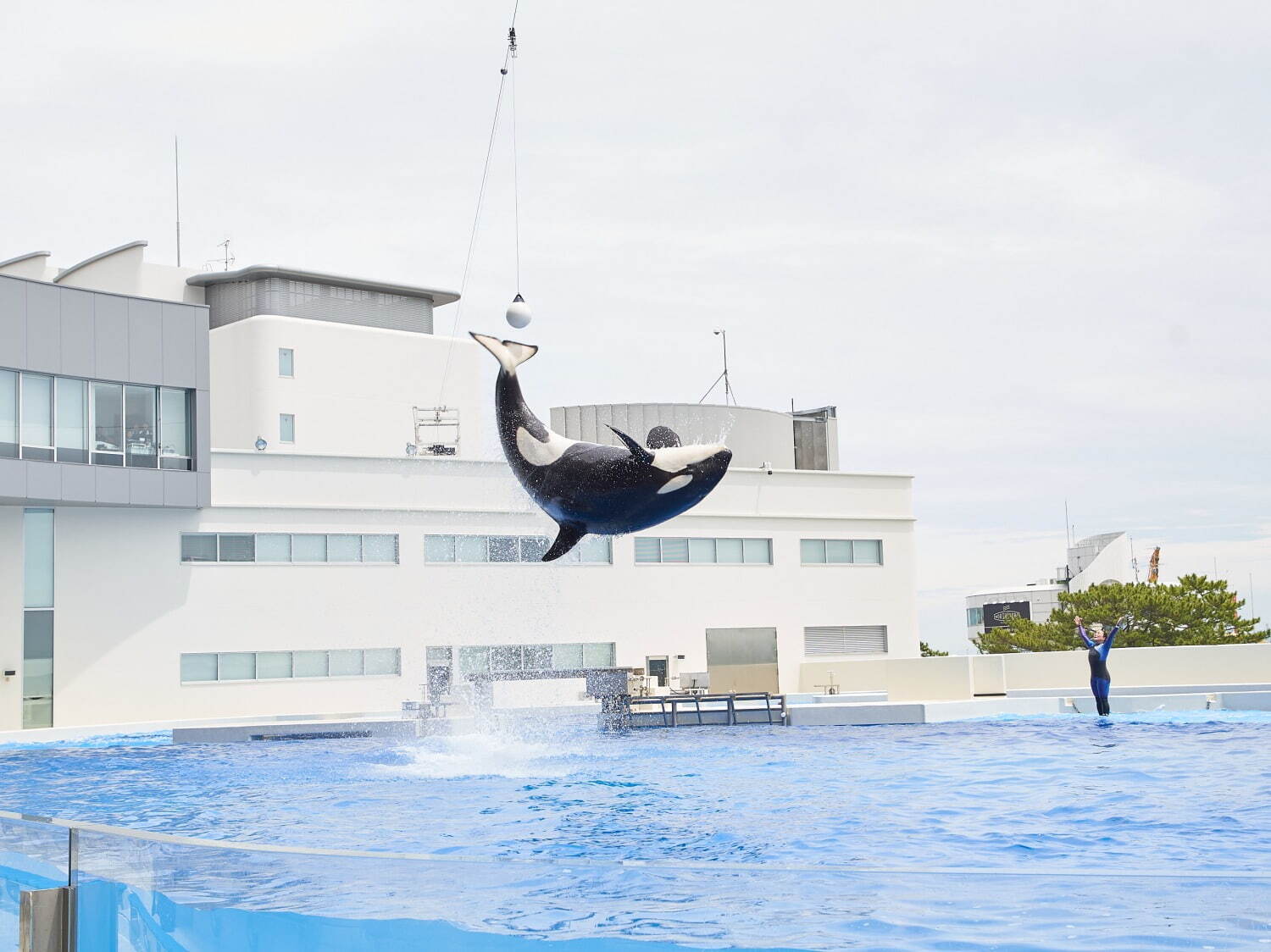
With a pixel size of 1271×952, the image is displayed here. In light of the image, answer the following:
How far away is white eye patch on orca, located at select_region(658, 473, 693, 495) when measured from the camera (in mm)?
10523

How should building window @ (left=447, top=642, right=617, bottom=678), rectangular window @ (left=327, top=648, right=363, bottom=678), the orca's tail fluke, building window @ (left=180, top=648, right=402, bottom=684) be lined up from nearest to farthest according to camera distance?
the orca's tail fluke
building window @ (left=180, top=648, right=402, bottom=684)
rectangular window @ (left=327, top=648, right=363, bottom=678)
building window @ (left=447, top=642, right=617, bottom=678)

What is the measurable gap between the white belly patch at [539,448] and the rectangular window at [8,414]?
18.9 meters

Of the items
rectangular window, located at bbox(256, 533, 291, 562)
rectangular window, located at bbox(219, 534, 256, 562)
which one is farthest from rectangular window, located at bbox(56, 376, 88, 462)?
rectangular window, located at bbox(256, 533, 291, 562)

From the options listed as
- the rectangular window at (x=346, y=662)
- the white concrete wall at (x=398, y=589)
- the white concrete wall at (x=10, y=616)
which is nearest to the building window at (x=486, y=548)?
the white concrete wall at (x=398, y=589)

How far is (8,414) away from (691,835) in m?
20.4

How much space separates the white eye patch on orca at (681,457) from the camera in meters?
10.5

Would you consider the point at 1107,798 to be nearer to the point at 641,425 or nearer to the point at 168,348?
the point at 168,348

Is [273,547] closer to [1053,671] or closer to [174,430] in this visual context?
[174,430]

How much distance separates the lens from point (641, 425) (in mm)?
38906

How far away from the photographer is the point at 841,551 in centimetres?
3794

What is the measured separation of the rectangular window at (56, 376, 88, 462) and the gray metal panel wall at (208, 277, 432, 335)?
48.7ft

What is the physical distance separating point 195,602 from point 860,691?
15715 mm

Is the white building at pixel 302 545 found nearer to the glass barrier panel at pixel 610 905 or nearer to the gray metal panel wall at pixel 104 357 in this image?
the gray metal panel wall at pixel 104 357

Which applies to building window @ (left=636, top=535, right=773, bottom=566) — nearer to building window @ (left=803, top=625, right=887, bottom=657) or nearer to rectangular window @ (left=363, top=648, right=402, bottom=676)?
building window @ (left=803, top=625, right=887, bottom=657)
